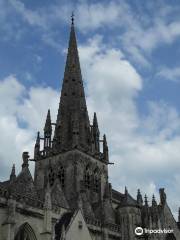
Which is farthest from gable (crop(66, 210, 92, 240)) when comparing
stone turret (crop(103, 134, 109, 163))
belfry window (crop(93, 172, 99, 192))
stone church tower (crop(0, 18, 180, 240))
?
stone turret (crop(103, 134, 109, 163))

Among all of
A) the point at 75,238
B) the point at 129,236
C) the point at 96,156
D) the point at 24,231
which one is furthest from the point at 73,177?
the point at 24,231

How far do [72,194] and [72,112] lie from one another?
10.3 m

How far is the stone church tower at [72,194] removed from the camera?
28.0 m

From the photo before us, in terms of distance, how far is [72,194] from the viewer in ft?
130

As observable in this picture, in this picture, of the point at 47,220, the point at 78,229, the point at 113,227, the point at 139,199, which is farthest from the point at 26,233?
the point at 139,199

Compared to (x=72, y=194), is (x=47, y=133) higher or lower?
higher

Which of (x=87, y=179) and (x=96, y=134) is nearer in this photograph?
(x=87, y=179)

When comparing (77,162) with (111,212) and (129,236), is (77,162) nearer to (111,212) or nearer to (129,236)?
(111,212)

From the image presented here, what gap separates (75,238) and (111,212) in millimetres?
9653

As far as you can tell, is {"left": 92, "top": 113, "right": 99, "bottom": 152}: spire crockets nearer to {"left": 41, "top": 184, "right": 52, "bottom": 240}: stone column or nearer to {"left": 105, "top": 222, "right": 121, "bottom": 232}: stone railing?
{"left": 105, "top": 222, "right": 121, "bottom": 232}: stone railing

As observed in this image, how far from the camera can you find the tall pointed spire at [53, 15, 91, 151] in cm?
4341

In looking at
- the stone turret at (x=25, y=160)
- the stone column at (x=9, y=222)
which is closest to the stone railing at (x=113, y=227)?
the stone turret at (x=25, y=160)

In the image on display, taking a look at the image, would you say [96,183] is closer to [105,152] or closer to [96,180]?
[96,180]

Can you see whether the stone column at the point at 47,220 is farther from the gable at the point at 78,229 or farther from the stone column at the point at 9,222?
the stone column at the point at 9,222
